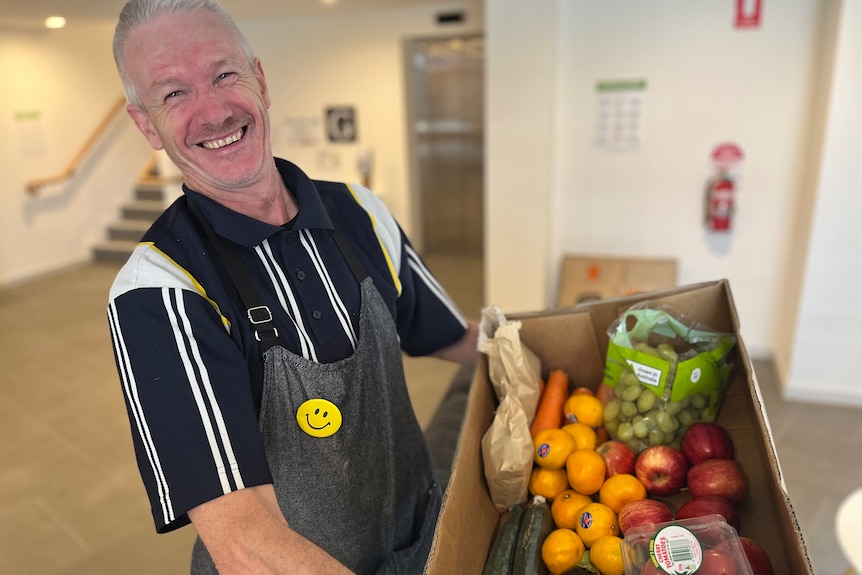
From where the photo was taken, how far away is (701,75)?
3418 millimetres

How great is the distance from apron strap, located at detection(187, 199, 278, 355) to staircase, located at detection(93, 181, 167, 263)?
228 inches

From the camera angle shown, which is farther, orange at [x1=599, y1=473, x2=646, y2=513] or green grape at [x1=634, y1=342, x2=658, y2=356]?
green grape at [x1=634, y1=342, x2=658, y2=356]

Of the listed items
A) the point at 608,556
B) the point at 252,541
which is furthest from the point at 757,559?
the point at 252,541

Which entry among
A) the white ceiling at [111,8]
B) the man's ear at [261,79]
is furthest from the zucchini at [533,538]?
the white ceiling at [111,8]

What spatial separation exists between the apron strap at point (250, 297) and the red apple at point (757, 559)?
710 mm

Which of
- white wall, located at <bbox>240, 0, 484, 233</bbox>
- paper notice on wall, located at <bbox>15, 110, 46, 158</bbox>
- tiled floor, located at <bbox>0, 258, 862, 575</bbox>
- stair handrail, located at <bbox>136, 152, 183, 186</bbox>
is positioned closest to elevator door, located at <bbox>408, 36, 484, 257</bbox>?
white wall, located at <bbox>240, 0, 484, 233</bbox>

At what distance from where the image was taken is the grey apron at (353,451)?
100 cm

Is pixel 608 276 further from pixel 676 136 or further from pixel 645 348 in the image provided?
pixel 645 348

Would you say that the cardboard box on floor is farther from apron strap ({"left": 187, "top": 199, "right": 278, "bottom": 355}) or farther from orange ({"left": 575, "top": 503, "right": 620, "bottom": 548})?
apron strap ({"left": 187, "top": 199, "right": 278, "bottom": 355})

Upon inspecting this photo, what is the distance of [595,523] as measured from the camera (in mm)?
963

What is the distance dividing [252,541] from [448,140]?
16.4 ft

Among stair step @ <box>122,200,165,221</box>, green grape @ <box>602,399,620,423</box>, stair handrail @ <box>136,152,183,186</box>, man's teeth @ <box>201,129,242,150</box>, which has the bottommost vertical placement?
stair step @ <box>122,200,165,221</box>

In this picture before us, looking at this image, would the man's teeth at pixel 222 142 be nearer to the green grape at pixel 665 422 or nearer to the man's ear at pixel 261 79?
the man's ear at pixel 261 79

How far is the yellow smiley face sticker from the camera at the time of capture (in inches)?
39.6
